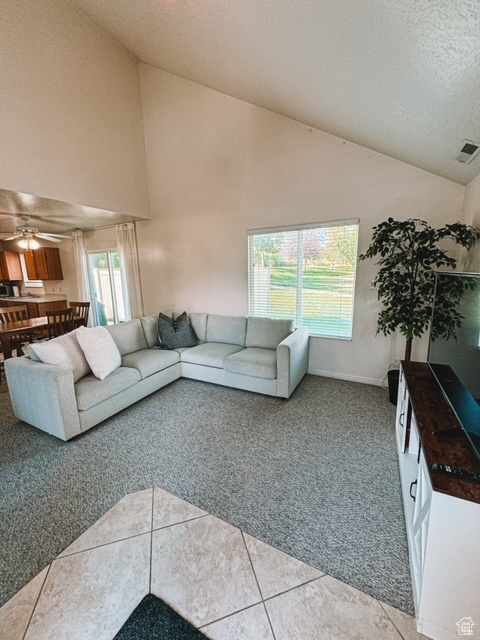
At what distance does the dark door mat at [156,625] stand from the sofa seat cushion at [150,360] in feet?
6.85

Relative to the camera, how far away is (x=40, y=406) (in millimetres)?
2391

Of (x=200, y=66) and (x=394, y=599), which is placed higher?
(x=200, y=66)

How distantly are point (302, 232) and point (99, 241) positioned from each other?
419 cm

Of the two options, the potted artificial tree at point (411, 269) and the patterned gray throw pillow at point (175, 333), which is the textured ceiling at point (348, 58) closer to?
the potted artificial tree at point (411, 269)

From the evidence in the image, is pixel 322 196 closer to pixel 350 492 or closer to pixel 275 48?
pixel 275 48

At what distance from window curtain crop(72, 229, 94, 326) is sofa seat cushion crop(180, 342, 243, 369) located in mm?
3395

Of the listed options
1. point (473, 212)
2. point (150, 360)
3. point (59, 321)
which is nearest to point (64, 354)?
point (150, 360)

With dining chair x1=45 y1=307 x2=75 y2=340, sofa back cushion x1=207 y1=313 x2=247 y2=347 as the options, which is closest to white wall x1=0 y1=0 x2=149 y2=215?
dining chair x1=45 y1=307 x2=75 y2=340

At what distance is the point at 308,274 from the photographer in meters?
3.62

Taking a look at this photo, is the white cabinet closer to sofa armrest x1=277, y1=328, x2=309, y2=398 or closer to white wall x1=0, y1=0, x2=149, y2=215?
sofa armrest x1=277, y1=328, x2=309, y2=398

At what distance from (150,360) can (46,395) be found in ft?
3.66

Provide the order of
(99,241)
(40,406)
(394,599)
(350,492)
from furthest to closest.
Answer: (99,241) < (40,406) < (350,492) < (394,599)

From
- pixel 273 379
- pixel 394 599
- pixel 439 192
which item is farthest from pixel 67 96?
pixel 394 599

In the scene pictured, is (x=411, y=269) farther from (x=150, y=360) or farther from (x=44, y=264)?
(x=44, y=264)
